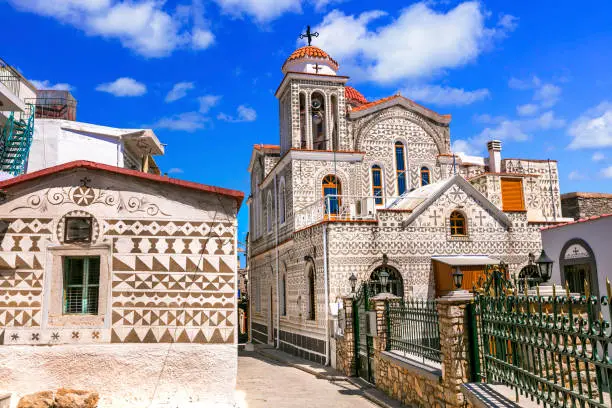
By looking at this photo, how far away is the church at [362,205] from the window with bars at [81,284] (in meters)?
8.57

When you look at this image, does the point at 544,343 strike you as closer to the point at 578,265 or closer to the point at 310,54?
the point at 578,265

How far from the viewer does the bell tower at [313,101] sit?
2277 cm

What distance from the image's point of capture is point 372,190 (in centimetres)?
2272

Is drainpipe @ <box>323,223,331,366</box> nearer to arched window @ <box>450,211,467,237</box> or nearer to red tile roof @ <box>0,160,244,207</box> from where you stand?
arched window @ <box>450,211,467,237</box>

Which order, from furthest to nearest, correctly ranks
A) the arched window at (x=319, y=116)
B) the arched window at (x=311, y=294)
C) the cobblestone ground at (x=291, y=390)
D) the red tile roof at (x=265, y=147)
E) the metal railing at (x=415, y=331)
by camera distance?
the red tile roof at (x=265, y=147)
the arched window at (x=319, y=116)
the arched window at (x=311, y=294)
the cobblestone ground at (x=291, y=390)
the metal railing at (x=415, y=331)

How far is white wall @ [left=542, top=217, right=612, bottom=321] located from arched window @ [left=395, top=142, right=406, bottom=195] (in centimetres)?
709

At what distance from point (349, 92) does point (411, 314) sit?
1780 centimetres

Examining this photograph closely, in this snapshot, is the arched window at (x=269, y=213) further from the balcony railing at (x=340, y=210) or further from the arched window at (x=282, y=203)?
the balcony railing at (x=340, y=210)

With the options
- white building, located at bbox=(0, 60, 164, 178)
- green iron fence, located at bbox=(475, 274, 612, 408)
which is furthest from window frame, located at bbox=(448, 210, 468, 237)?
green iron fence, located at bbox=(475, 274, 612, 408)

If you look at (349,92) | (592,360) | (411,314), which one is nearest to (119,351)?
(411,314)

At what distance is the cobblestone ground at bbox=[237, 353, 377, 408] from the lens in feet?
37.8

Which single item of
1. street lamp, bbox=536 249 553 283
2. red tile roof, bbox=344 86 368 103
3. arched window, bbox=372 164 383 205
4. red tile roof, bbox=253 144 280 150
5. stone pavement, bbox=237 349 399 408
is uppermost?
red tile roof, bbox=344 86 368 103

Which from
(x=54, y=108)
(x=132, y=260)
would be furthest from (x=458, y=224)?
(x=54, y=108)

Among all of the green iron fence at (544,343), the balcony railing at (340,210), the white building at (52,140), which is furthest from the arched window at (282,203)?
the green iron fence at (544,343)
